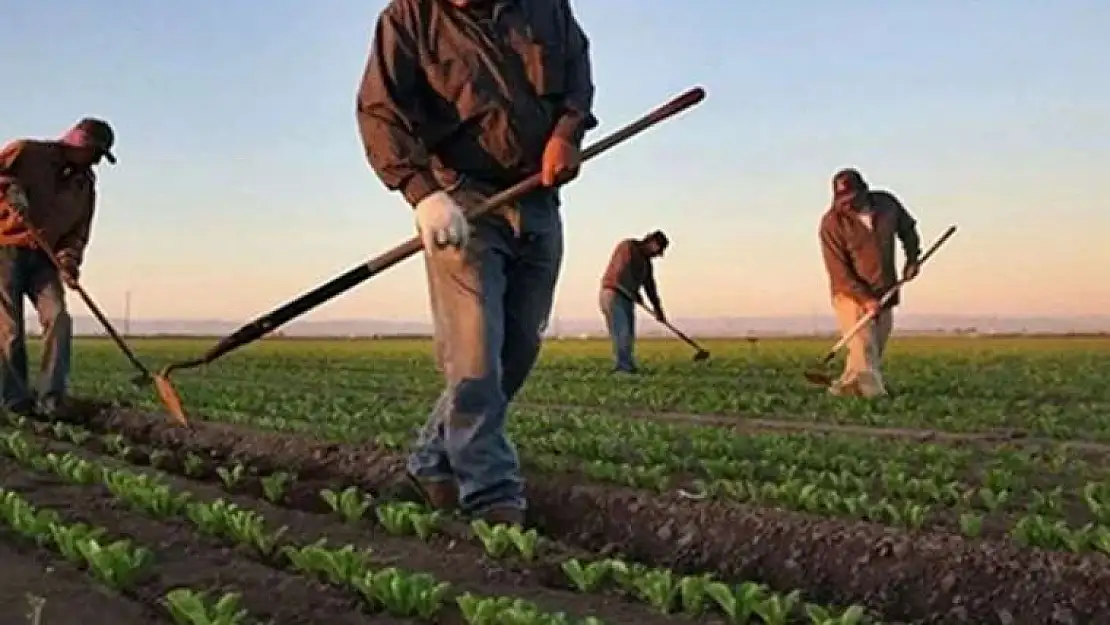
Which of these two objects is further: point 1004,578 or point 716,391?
point 716,391

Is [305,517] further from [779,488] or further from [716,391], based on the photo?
[716,391]

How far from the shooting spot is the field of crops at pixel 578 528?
3742 millimetres

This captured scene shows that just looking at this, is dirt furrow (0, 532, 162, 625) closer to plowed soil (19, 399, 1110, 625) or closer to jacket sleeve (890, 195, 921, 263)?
plowed soil (19, 399, 1110, 625)

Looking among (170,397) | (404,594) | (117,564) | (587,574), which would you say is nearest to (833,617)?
(587,574)

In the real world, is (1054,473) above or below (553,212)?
below

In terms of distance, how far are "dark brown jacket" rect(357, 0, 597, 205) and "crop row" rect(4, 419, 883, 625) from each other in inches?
48.4

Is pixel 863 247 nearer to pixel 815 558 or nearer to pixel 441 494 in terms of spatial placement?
pixel 441 494

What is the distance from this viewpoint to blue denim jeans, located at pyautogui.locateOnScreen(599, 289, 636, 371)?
19.0 metres

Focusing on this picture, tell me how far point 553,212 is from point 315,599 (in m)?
2.19

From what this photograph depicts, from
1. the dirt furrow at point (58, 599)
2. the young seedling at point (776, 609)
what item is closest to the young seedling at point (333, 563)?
the dirt furrow at point (58, 599)

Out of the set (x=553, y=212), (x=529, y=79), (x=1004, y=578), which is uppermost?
(x=529, y=79)

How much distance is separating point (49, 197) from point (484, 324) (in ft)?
18.7

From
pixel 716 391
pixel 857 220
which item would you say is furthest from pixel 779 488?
pixel 716 391

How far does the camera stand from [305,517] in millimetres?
5137
